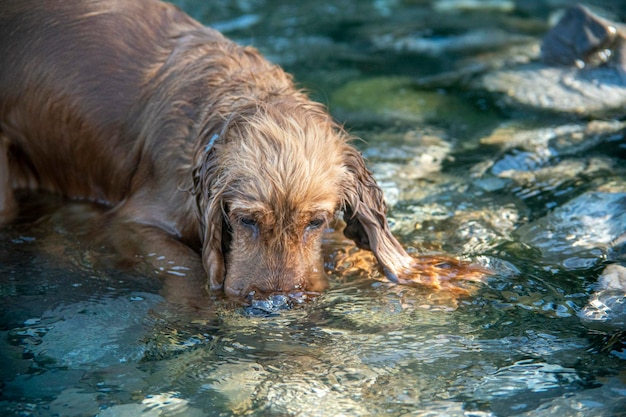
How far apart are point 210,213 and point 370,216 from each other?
0.98 meters

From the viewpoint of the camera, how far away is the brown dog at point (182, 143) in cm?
490

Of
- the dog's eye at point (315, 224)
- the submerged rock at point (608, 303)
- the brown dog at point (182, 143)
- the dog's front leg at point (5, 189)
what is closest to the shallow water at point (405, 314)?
the submerged rock at point (608, 303)

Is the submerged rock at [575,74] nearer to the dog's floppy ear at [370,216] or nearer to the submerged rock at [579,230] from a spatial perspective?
the submerged rock at [579,230]

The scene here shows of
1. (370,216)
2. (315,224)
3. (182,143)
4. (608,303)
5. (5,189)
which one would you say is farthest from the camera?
(5,189)

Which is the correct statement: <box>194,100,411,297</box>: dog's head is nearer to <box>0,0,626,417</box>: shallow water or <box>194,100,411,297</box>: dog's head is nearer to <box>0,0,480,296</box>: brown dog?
<box>0,0,480,296</box>: brown dog

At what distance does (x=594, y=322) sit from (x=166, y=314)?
238 cm

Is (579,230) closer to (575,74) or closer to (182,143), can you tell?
(182,143)

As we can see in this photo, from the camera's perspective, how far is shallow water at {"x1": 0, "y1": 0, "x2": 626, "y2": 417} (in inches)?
164

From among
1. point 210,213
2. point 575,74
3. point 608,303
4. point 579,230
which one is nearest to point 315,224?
point 210,213

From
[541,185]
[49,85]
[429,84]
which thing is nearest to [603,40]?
[429,84]

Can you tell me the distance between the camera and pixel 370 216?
5.31 m

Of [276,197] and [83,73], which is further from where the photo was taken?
[83,73]

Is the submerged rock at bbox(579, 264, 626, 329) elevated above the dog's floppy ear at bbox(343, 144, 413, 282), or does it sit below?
below

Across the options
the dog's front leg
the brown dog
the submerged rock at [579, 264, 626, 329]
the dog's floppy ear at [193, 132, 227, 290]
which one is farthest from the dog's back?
the submerged rock at [579, 264, 626, 329]
